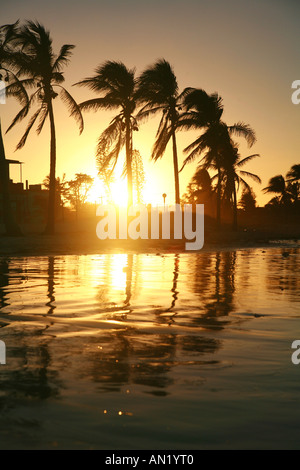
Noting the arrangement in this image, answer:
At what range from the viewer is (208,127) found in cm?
3600

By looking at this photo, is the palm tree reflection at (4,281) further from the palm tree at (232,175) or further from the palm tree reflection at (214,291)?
the palm tree at (232,175)

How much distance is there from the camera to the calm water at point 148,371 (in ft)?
9.88

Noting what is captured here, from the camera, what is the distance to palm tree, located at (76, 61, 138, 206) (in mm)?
29922

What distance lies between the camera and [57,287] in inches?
379

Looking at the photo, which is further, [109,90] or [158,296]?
[109,90]

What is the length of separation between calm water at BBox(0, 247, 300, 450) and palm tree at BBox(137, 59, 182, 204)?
2261 cm

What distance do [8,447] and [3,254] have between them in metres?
17.4

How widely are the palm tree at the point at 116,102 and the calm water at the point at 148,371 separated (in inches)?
884

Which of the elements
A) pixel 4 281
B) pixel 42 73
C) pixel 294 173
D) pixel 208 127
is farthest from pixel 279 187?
pixel 4 281

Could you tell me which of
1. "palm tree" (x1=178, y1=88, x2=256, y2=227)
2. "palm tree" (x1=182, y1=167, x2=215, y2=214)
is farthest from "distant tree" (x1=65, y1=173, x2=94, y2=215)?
"palm tree" (x1=178, y1=88, x2=256, y2=227)

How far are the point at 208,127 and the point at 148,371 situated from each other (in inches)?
1302

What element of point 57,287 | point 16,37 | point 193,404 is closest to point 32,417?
point 193,404
